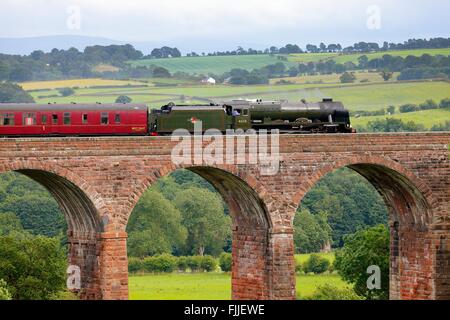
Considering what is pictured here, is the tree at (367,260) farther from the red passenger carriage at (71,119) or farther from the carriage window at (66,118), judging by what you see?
the carriage window at (66,118)

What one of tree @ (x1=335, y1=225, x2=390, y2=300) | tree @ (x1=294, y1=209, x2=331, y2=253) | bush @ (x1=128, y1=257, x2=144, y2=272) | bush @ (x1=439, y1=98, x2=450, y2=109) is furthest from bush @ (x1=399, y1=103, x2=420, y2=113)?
tree @ (x1=335, y1=225, x2=390, y2=300)

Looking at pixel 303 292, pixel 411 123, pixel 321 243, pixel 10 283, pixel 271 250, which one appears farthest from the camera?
pixel 411 123

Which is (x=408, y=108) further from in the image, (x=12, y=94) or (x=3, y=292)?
(x=3, y=292)

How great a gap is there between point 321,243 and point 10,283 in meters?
52.4

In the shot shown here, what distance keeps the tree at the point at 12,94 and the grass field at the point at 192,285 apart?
61630 mm

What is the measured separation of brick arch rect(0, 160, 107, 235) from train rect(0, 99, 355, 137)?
7.81 feet

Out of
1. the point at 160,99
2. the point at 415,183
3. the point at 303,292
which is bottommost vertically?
the point at 303,292

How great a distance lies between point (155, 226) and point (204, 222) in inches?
180

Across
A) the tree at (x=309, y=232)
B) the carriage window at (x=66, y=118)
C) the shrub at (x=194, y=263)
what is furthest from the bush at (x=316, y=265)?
the carriage window at (x=66, y=118)

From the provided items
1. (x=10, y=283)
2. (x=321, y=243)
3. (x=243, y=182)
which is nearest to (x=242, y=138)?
(x=243, y=182)

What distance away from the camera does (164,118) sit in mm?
67812

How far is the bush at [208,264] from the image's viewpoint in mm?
112125

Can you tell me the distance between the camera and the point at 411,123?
477 ft
